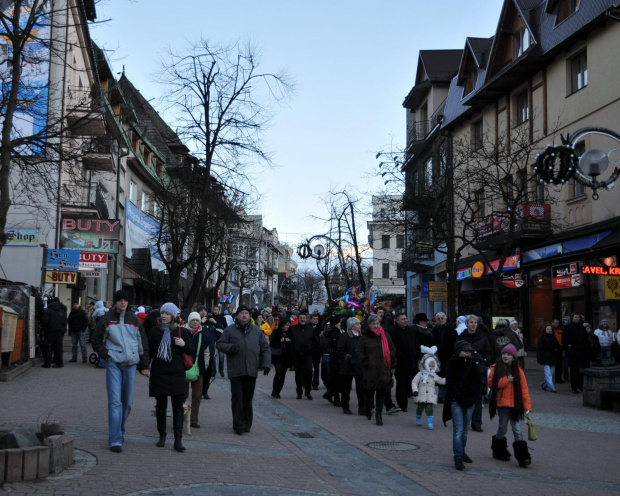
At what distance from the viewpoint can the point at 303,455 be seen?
9.69 m

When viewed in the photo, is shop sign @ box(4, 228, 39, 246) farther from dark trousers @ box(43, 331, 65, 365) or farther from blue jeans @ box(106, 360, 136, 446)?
blue jeans @ box(106, 360, 136, 446)

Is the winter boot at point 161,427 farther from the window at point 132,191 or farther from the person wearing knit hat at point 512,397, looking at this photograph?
the window at point 132,191

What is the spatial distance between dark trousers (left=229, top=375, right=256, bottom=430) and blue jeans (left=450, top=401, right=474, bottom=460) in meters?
3.22

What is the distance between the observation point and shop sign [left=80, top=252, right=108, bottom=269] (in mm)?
26516

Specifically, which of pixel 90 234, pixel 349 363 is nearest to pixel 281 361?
pixel 349 363

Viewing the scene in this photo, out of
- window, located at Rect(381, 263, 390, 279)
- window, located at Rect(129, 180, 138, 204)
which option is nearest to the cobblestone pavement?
window, located at Rect(129, 180, 138, 204)

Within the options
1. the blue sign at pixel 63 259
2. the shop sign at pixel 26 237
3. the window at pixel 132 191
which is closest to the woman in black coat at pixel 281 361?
the blue sign at pixel 63 259

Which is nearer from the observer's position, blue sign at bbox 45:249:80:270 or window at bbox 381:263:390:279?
blue sign at bbox 45:249:80:270

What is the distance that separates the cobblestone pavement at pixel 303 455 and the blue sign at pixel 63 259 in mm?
11366

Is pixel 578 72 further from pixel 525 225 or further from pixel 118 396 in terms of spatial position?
pixel 118 396

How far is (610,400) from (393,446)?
7.14m

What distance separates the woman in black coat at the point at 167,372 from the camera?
31.4 ft

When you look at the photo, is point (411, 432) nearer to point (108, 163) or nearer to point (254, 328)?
point (254, 328)

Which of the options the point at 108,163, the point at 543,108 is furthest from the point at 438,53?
the point at 108,163
